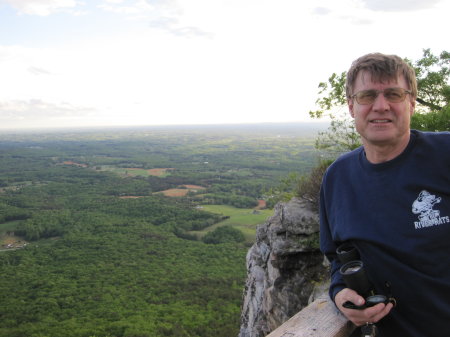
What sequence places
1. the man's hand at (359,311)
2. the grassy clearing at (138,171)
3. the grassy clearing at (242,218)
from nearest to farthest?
the man's hand at (359,311) → the grassy clearing at (242,218) → the grassy clearing at (138,171)

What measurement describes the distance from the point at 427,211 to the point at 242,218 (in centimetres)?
5877

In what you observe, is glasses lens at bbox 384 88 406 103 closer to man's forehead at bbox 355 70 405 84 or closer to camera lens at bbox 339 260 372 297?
man's forehead at bbox 355 70 405 84

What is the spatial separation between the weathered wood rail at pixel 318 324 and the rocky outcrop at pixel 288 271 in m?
3.60

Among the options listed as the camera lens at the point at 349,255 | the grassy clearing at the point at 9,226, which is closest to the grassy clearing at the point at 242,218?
the grassy clearing at the point at 9,226

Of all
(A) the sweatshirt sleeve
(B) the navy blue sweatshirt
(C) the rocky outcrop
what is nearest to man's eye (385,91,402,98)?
(B) the navy blue sweatshirt

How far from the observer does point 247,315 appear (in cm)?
661

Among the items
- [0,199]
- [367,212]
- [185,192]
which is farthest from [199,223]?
[367,212]

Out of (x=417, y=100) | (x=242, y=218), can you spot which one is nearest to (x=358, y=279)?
(x=417, y=100)

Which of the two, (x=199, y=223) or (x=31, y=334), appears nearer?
(x=31, y=334)

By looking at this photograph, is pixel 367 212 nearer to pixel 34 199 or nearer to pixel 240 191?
pixel 240 191

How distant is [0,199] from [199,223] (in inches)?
2034

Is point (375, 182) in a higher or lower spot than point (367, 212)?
higher

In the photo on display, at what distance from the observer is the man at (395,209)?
64.2 inches

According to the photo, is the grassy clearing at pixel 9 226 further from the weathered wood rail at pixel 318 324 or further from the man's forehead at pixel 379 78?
the man's forehead at pixel 379 78
